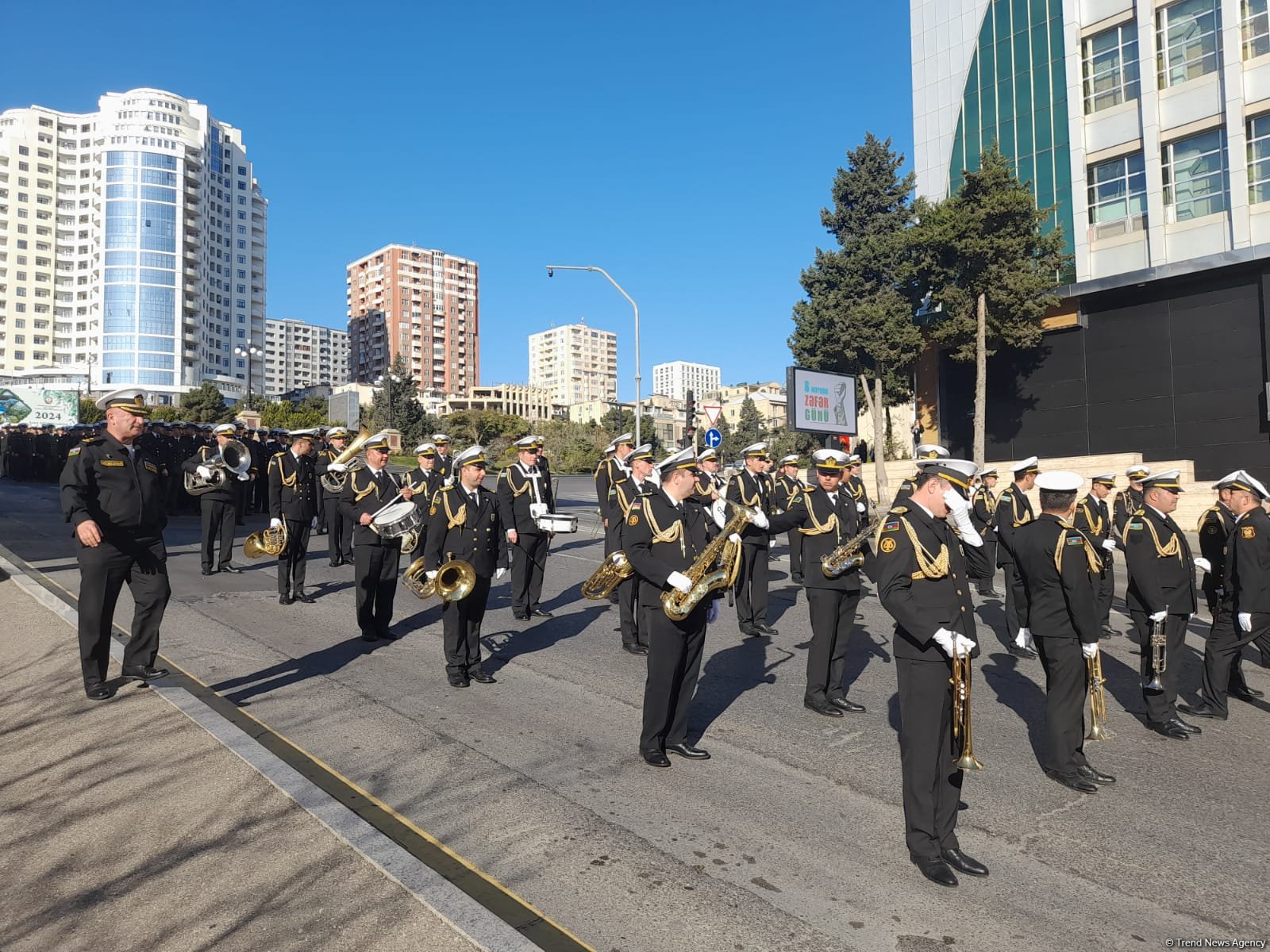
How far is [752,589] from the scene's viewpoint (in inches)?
408

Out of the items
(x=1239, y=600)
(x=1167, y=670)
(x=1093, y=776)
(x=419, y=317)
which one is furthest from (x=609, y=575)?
(x=419, y=317)

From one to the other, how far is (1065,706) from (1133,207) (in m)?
31.7

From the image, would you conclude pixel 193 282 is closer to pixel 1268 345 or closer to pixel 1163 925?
pixel 1268 345

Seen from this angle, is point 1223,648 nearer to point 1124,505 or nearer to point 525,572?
point 1124,505

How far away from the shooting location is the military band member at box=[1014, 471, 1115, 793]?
18.1ft

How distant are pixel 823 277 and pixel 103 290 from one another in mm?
125424

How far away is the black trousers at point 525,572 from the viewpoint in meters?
11.1

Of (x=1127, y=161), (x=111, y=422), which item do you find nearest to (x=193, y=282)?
(x=1127, y=161)

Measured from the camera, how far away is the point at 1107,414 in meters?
31.9

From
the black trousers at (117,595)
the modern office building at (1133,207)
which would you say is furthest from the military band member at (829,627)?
the modern office building at (1133,207)

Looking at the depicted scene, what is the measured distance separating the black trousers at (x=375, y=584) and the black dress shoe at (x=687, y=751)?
458cm

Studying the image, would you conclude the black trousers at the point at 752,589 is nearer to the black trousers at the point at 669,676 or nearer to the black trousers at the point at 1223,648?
the black trousers at the point at 669,676

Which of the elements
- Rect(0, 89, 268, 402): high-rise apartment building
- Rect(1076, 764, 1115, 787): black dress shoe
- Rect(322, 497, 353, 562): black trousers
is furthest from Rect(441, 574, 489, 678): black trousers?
Rect(0, 89, 268, 402): high-rise apartment building

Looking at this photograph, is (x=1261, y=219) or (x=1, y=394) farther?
(x=1, y=394)
